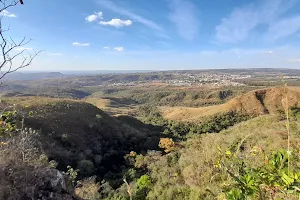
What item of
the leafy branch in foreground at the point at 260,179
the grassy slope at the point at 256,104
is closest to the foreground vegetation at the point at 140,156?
the leafy branch in foreground at the point at 260,179

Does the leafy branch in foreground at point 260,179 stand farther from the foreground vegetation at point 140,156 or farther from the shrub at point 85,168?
the shrub at point 85,168

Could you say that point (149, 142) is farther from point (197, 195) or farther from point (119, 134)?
point (197, 195)

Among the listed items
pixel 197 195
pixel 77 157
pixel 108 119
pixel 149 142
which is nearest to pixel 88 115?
pixel 108 119

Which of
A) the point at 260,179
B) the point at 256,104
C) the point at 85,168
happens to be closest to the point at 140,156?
the point at 85,168

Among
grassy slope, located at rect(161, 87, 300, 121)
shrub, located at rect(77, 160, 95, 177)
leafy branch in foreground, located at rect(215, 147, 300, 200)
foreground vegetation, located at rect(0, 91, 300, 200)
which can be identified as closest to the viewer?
leafy branch in foreground, located at rect(215, 147, 300, 200)

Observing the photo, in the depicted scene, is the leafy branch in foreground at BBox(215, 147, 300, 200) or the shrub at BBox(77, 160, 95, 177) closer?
the leafy branch in foreground at BBox(215, 147, 300, 200)

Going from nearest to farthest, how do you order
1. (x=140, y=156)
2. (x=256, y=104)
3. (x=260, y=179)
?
(x=260, y=179)
(x=140, y=156)
(x=256, y=104)

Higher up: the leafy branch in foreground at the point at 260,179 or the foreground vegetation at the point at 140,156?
the leafy branch in foreground at the point at 260,179

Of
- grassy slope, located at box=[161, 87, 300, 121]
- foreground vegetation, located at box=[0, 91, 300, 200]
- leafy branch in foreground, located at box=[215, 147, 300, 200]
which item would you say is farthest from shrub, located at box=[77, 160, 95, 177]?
grassy slope, located at box=[161, 87, 300, 121]

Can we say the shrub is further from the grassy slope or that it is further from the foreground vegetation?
the grassy slope

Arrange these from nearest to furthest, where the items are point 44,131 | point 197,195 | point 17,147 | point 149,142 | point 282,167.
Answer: point 282,167, point 17,147, point 197,195, point 44,131, point 149,142

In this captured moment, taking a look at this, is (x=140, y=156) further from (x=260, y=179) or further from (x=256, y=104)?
(x=256, y=104)
